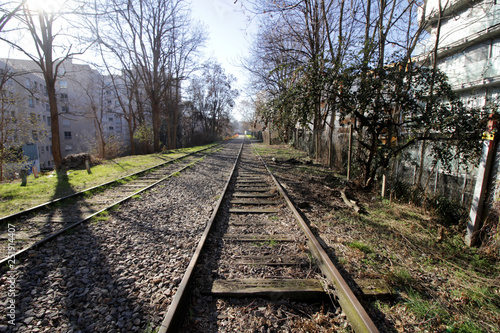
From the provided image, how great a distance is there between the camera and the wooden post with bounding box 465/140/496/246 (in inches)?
143

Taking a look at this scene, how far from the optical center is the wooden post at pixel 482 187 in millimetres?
3631

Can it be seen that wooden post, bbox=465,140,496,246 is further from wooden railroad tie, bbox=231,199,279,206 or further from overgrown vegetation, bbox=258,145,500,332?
wooden railroad tie, bbox=231,199,279,206

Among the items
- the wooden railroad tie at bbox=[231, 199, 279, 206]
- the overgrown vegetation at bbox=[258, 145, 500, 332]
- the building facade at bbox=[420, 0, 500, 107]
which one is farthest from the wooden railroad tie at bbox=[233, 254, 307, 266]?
the building facade at bbox=[420, 0, 500, 107]

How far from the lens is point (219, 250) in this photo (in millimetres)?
3635

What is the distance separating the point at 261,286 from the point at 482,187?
144 inches

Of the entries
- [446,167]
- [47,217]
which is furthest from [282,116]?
[47,217]

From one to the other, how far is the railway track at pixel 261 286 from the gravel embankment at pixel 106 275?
0.90ft

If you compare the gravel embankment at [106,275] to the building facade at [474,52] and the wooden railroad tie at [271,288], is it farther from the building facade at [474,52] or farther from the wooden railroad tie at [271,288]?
the building facade at [474,52]

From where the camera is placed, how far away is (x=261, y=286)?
8.79 feet

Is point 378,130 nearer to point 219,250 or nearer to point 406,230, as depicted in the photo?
point 406,230

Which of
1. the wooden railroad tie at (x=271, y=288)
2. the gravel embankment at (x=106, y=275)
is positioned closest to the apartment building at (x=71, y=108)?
the gravel embankment at (x=106, y=275)

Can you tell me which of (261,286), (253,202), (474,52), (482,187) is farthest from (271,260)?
(474,52)

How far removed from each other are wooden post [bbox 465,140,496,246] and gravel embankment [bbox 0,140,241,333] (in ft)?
14.0

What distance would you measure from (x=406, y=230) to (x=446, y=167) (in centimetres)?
194
